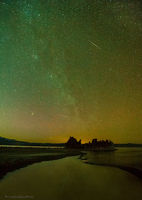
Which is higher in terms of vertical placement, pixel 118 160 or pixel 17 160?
pixel 17 160

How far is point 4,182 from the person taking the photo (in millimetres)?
16922

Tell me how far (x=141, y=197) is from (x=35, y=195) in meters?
7.69

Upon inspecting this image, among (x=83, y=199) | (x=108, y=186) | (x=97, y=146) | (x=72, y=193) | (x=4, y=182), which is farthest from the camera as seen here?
(x=97, y=146)

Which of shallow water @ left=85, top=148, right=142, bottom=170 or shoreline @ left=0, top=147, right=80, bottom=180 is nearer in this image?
shoreline @ left=0, top=147, right=80, bottom=180

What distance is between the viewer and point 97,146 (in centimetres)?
17450

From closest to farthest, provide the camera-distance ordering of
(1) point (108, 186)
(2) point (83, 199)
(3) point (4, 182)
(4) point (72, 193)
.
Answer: (2) point (83, 199)
(4) point (72, 193)
(3) point (4, 182)
(1) point (108, 186)

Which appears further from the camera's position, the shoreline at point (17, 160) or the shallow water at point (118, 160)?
the shallow water at point (118, 160)

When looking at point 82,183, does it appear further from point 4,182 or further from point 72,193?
point 4,182

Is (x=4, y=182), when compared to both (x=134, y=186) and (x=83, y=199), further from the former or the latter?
(x=134, y=186)

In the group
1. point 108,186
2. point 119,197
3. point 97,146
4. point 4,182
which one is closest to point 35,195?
point 4,182

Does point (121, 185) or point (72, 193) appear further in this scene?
point (121, 185)

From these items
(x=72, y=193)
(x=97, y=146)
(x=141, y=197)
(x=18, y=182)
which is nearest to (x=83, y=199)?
(x=72, y=193)

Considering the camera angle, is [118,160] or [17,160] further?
[118,160]

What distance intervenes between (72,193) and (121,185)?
5706mm
